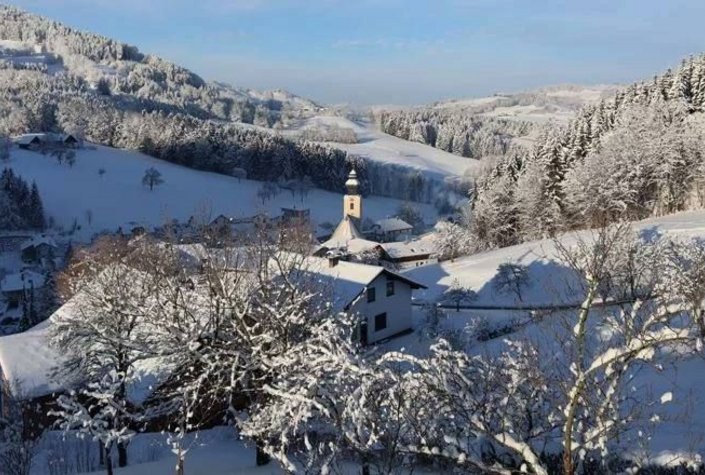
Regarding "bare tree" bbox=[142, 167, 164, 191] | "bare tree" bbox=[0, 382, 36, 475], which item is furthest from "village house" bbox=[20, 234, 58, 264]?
"bare tree" bbox=[0, 382, 36, 475]

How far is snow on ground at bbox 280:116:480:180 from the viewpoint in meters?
130

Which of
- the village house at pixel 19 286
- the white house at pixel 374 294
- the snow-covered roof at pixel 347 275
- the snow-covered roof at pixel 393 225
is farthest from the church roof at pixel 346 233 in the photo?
the snow-covered roof at pixel 347 275

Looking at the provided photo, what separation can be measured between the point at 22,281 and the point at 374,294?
117 feet

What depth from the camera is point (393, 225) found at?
3413 inches

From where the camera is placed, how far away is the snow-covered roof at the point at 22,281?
5212 centimetres

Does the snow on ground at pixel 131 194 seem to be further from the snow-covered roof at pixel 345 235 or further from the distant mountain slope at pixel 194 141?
the snow-covered roof at pixel 345 235

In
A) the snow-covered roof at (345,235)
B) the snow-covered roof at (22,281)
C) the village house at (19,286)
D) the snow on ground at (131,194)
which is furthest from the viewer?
the snow on ground at (131,194)

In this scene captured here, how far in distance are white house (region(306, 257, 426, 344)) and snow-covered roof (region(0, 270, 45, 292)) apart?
1240 inches

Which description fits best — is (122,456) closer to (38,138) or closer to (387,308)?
(387,308)

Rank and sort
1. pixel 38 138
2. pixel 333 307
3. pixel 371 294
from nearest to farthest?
pixel 333 307 < pixel 371 294 < pixel 38 138

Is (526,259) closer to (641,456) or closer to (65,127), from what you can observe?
(641,456)

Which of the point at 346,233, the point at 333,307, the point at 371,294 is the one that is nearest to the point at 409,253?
the point at 346,233

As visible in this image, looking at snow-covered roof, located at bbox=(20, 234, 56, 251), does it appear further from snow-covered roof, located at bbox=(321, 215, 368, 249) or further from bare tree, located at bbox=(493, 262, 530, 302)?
bare tree, located at bbox=(493, 262, 530, 302)

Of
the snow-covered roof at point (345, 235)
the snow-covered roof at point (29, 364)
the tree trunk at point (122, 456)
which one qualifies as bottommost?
the snow-covered roof at point (345, 235)
